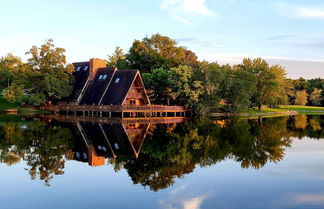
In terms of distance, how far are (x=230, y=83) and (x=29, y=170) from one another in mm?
47164

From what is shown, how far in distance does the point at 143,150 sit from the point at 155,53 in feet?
156

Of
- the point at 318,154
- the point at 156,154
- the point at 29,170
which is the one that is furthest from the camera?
the point at 318,154

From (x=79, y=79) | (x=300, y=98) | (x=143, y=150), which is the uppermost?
(x=79, y=79)

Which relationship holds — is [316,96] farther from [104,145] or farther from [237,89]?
[104,145]

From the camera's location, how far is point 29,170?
60.4ft

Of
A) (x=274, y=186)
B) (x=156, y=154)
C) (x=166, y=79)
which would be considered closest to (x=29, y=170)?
(x=156, y=154)

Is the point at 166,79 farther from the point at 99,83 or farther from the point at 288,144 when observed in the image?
the point at 288,144

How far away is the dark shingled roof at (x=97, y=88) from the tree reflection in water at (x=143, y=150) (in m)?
23.9

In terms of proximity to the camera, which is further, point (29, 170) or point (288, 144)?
point (288, 144)

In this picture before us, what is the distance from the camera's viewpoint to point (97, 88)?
59812 millimetres

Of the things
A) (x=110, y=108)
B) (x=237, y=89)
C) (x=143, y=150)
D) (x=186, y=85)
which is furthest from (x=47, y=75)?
(x=143, y=150)

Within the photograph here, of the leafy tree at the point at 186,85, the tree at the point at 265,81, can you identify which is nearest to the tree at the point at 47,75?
the leafy tree at the point at 186,85

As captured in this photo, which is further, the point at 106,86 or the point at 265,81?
the point at 265,81

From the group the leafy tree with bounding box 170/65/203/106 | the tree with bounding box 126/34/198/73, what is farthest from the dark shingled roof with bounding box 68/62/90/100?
the leafy tree with bounding box 170/65/203/106
